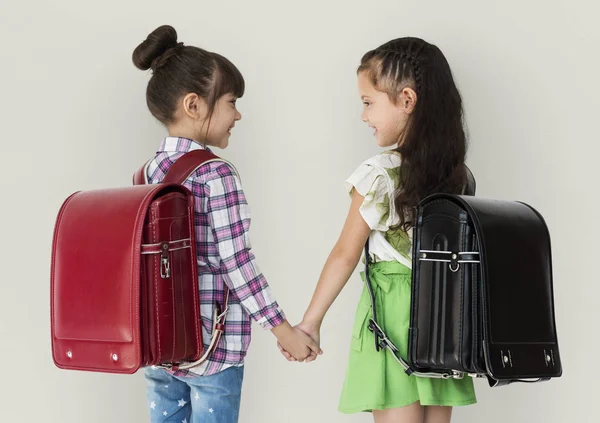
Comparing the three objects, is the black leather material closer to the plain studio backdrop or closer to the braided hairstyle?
the braided hairstyle

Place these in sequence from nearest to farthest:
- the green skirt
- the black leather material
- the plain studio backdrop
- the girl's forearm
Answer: the black leather material, the green skirt, the girl's forearm, the plain studio backdrop

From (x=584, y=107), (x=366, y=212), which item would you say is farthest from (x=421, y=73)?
(x=584, y=107)

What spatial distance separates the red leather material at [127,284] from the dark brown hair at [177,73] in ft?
0.93

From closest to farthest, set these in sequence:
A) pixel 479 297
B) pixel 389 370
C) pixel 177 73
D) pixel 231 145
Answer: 1. pixel 479 297
2. pixel 389 370
3. pixel 177 73
4. pixel 231 145

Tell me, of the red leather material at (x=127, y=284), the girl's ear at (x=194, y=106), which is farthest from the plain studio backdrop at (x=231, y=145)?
the red leather material at (x=127, y=284)

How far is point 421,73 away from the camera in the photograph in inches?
84.0

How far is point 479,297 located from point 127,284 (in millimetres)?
742

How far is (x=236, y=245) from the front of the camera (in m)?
2.03

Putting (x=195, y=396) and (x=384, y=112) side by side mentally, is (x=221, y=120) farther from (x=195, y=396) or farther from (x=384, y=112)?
(x=195, y=396)

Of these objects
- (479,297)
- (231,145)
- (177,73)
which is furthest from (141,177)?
(479,297)

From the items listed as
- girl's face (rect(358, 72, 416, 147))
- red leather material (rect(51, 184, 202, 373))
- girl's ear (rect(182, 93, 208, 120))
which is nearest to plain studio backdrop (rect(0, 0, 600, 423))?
girl's face (rect(358, 72, 416, 147))

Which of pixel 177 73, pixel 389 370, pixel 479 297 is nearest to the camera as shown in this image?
pixel 479 297

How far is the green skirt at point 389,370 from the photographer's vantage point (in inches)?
79.1

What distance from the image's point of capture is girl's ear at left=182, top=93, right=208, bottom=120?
212cm
